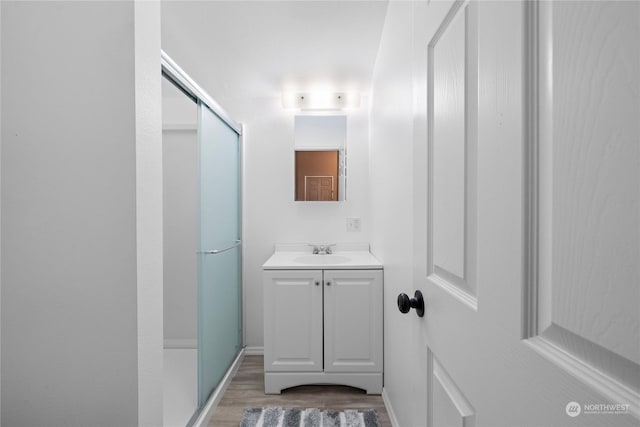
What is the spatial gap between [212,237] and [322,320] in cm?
91

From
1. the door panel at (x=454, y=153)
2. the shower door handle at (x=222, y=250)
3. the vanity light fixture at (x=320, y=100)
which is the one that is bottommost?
the shower door handle at (x=222, y=250)

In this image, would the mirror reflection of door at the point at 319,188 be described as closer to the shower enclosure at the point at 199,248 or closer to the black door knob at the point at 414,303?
the shower enclosure at the point at 199,248

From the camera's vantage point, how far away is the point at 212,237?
189 cm

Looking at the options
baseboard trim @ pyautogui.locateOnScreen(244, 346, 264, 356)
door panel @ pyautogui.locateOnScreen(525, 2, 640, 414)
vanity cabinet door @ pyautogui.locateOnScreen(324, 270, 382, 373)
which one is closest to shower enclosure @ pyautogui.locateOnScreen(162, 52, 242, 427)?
baseboard trim @ pyautogui.locateOnScreen(244, 346, 264, 356)

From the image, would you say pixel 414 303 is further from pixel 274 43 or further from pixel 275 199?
pixel 275 199

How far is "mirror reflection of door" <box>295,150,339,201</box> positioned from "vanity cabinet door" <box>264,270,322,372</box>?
0.80 meters

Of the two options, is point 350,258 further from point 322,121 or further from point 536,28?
point 536,28

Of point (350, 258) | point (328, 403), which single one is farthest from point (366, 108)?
point (328, 403)

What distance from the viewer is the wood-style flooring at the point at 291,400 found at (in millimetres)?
1807

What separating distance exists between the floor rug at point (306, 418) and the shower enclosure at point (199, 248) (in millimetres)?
284

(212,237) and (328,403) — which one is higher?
(212,237)

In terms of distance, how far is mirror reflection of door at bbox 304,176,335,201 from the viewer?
8.55 feet

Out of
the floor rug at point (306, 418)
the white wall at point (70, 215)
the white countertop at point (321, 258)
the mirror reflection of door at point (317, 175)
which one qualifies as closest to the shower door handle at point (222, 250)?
the white countertop at point (321, 258)

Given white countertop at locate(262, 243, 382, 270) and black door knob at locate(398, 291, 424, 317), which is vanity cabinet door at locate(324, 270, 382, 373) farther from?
black door knob at locate(398, 291, 424, 317)
